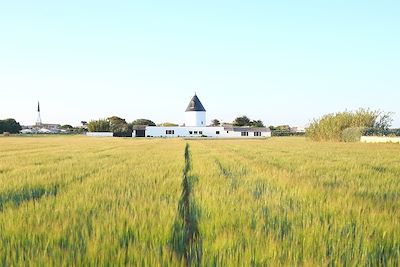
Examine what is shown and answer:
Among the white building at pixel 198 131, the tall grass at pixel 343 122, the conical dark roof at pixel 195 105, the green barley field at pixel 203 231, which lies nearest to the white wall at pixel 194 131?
the white building at pixel 198 131

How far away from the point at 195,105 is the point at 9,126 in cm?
4665

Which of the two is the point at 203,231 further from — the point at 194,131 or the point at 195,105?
the point at 195,105

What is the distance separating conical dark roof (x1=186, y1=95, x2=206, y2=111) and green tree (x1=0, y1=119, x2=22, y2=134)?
43.9 m

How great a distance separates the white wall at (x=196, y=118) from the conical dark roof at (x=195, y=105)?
0.81 metres

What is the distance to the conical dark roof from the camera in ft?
327

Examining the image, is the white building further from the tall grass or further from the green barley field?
the green barley field

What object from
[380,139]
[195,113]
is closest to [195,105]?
[195,113]

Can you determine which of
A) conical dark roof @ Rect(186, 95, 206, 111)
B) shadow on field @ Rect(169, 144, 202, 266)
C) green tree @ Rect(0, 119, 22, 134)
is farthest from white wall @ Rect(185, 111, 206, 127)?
shadow on field @ Rect(169, 144, 202, 266)

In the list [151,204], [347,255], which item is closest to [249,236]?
[347,255]

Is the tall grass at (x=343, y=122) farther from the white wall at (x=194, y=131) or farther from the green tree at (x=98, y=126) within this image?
the green tree at (x=98, y=126)

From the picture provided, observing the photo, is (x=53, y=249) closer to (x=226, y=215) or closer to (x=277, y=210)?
(x=226, y=215)

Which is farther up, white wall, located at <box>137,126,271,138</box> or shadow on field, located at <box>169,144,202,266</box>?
white wall, located at <box>137,126,271,138</box>

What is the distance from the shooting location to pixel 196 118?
99062 millimetres

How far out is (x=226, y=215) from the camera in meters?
3.77
